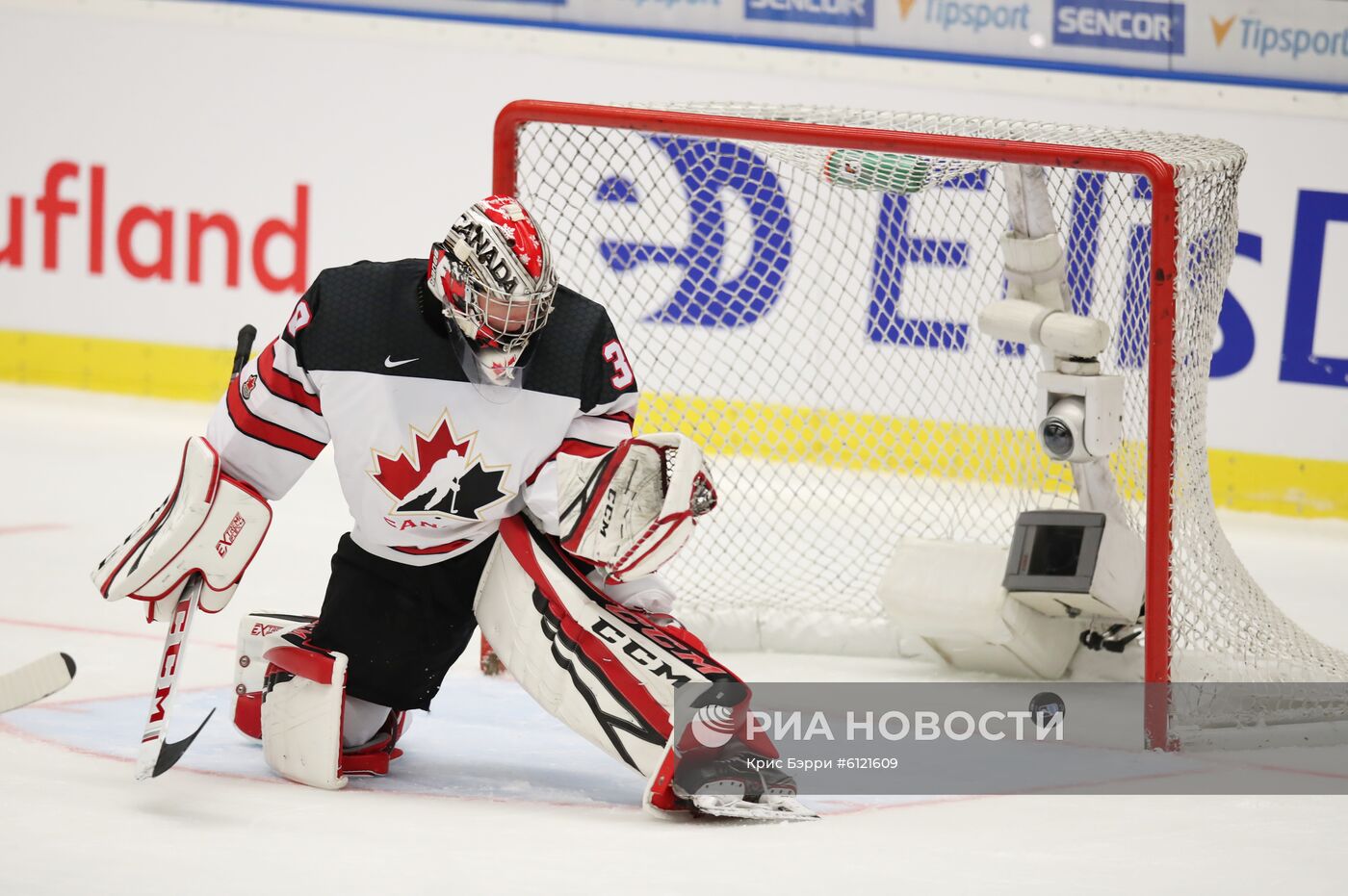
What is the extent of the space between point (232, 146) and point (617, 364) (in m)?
4.10

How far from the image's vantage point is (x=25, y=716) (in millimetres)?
3031

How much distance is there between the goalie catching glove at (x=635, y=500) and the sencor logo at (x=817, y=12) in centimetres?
355

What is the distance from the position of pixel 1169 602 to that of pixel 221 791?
1626 mm

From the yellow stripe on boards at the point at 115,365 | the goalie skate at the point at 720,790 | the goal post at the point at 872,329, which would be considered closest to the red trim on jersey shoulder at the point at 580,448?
the goalie skate at the point at 720,790

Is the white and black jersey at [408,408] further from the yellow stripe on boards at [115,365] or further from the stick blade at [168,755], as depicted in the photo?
the yellow stripe on boards at [115,365]

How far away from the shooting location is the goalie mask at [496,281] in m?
2.58

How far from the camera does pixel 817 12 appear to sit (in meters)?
5.97

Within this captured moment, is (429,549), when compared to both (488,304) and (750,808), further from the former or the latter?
(750,808)

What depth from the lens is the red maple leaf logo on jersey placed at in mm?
2713

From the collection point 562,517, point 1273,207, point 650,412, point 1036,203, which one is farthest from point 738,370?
point 562,517

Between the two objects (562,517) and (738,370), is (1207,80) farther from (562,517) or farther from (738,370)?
(562,517)

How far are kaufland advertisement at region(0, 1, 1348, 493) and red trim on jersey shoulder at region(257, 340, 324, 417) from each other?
11.7ft

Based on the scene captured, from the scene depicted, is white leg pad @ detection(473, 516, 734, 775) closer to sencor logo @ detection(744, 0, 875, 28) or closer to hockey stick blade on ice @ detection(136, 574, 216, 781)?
hockey stick blade on ice @ detection(136, 574, 216, 781)

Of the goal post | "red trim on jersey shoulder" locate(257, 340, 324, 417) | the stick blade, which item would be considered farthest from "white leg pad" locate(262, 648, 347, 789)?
the goal post
